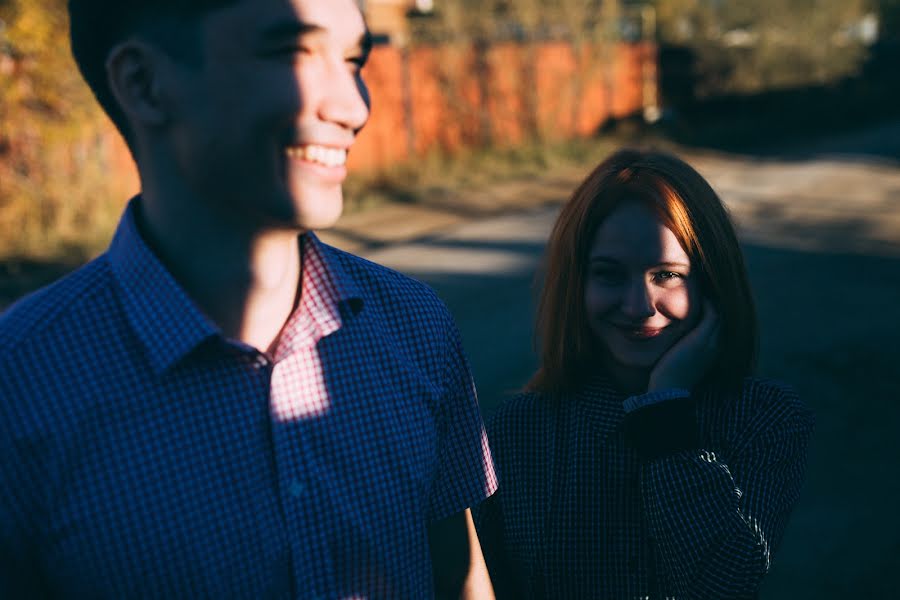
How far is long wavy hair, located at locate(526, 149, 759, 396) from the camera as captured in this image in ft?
6.51

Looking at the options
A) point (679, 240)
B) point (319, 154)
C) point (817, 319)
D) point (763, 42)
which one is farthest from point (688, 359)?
point (763, 42)

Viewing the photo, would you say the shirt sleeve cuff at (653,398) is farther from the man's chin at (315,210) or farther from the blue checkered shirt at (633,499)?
the man's chin at (315,210)

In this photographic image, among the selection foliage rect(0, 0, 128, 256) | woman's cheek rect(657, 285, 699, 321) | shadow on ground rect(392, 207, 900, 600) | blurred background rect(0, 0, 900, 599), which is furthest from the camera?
foliage rect(0, 0, 128, 256)

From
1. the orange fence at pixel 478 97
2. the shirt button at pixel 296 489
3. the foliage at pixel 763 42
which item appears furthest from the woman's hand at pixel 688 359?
the foliage at pixel 763 42

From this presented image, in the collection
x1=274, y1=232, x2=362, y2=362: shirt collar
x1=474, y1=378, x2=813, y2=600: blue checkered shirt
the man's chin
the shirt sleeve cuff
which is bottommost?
x1=474, y1=378, x2=813, y2=600: blue checkered shirt

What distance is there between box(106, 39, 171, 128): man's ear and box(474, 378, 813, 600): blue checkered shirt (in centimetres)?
112

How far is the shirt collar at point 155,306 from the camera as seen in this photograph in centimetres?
122

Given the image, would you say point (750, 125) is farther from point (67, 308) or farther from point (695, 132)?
point (67, 308)

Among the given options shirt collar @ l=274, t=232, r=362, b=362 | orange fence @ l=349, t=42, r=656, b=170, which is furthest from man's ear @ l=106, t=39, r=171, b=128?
orange fence @ l=349, t=42, r=656, b=170

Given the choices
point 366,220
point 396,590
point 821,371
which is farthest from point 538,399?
point 366,220

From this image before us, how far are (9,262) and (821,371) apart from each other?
695 centimetres

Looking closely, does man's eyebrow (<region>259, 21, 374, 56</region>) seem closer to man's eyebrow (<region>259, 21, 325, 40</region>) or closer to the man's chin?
man's eyebrow (<region>259, 21, 325, 40</region>)

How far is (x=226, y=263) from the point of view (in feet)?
4.29

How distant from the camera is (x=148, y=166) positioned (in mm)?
1306
